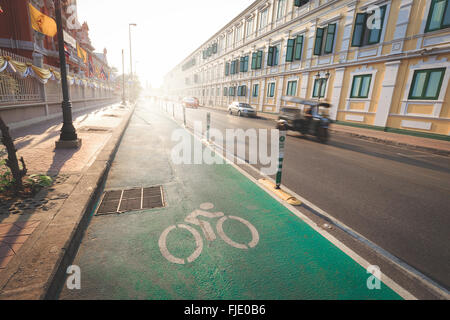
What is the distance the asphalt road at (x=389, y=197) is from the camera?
10.2ft

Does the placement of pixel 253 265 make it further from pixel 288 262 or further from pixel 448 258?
pixel 448 258

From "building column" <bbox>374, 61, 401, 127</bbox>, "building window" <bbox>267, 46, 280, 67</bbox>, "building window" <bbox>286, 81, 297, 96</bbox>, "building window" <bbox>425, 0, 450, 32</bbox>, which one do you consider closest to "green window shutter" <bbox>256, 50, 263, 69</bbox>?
"building window" <bbox>267, 46, 280, 67</bbox>

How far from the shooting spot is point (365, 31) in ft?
53.7

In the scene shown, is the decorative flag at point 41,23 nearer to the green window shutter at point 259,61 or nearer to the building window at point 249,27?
the green window shutter at point 259,61

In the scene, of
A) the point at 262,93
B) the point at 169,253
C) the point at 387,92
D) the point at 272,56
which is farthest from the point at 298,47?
the point at 169,253

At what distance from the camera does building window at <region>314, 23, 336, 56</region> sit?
1861 centimetres

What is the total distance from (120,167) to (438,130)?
16.8 meters

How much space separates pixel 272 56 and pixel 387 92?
14.9 metres

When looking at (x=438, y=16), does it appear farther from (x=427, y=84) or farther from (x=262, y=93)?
(x=262, y=93)

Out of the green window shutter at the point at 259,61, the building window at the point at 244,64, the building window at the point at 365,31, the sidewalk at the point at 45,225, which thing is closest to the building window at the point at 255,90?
the green window shutter at the point at 259,61

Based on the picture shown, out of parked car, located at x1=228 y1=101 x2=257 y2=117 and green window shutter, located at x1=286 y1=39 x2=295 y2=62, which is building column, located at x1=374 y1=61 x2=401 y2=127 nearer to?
green window shutter, located at x1=286 y1=39 x2=295 y2=62

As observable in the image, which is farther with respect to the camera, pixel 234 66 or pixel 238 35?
pixel 234 66

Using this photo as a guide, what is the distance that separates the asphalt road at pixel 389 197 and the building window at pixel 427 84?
7043 mm

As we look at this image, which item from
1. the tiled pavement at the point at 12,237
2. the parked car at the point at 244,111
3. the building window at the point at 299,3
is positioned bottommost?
the tiled pavement at the point at 12,237
